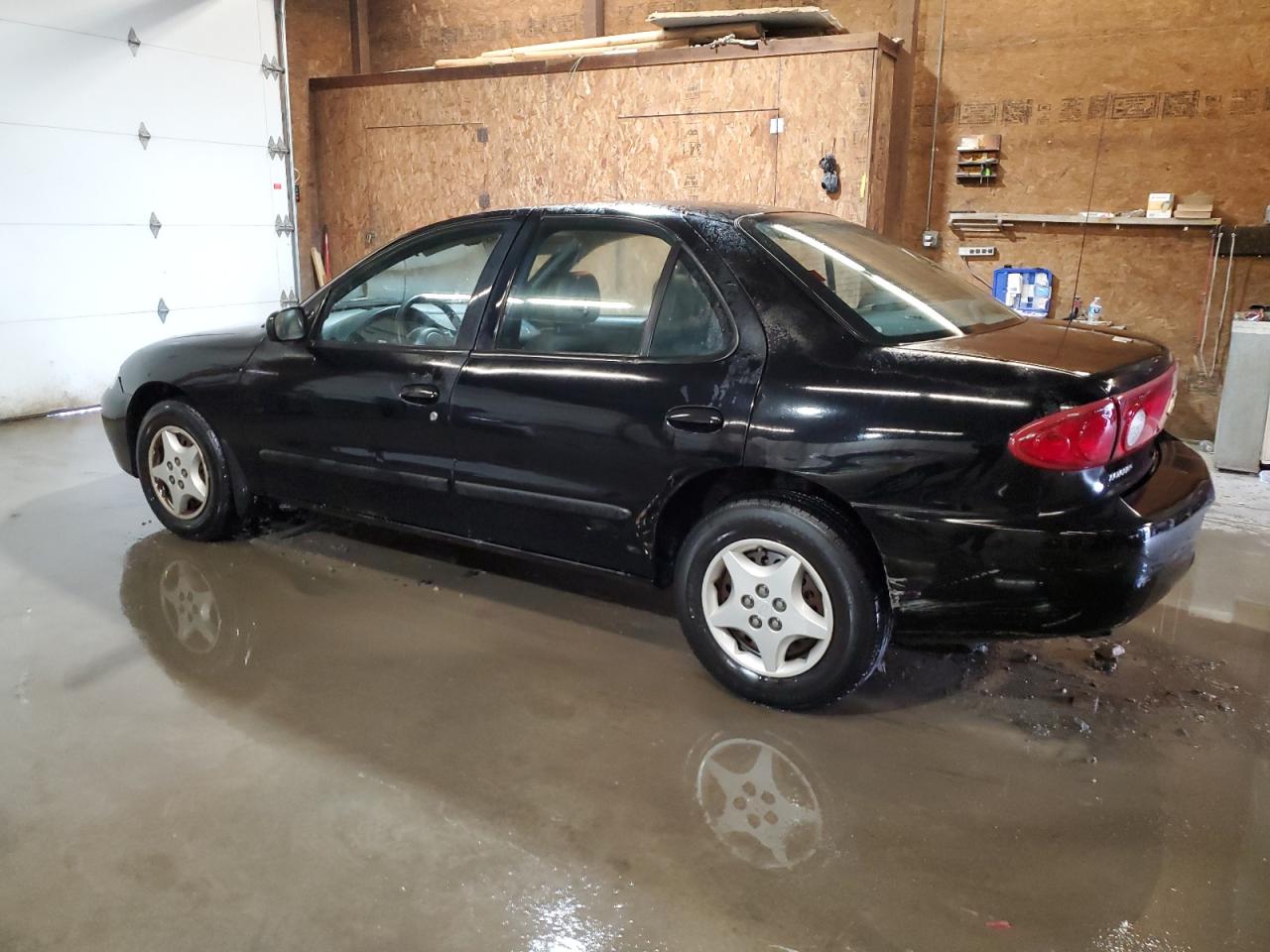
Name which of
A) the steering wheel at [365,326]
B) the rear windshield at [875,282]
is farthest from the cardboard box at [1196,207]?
the steering wheel at [365,326]

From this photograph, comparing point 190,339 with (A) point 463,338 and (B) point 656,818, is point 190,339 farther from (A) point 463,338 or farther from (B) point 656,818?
(B) point 656,818

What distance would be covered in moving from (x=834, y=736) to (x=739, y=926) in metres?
0.84

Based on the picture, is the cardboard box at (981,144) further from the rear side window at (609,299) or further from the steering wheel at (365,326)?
the steering wheel at (365,326)

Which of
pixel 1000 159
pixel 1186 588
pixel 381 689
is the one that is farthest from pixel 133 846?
pixel 1000 159

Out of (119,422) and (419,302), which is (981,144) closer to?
(419,302)

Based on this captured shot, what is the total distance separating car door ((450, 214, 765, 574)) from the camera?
2.92 meters

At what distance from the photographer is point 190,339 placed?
427 cm

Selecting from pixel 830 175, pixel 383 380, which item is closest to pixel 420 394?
pixel 383 380

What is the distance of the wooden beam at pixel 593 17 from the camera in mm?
8344

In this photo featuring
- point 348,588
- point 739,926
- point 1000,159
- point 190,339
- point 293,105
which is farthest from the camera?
point 293,105

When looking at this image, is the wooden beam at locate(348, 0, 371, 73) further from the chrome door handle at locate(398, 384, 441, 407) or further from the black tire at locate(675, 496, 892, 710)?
the black tire at locate(675, 496, 892, 710)

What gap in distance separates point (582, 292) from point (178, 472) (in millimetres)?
2098

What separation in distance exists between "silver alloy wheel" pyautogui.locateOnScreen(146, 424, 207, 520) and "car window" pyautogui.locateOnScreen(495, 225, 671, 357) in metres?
1.69

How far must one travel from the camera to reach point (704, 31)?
7.21 metres
